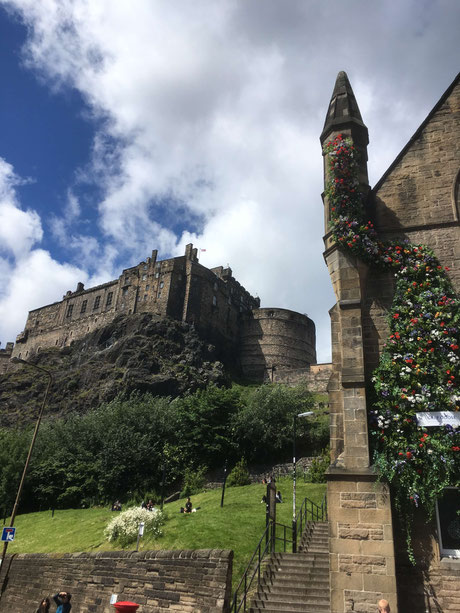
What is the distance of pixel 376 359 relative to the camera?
9.55 m

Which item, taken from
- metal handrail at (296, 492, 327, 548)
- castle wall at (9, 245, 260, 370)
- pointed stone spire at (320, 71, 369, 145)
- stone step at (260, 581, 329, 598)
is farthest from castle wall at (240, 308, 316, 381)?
pointed stone spire at (320, 71, 369, 145)

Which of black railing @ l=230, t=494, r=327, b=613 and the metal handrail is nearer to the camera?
black railing @ l=230, t=494, r=327, b=613

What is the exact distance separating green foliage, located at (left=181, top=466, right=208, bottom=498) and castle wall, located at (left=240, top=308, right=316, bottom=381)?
39.4 m

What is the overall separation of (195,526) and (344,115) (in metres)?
14.8

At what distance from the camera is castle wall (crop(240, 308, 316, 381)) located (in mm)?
73812

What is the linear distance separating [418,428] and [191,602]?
5.73 metres

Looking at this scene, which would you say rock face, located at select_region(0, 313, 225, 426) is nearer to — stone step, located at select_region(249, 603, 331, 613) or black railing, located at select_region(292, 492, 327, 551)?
black railing, located at select_region(292, 492, 327, 551)

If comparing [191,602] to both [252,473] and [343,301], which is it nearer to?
[343,301]

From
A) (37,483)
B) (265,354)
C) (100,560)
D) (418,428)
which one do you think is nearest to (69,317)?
(265,354)

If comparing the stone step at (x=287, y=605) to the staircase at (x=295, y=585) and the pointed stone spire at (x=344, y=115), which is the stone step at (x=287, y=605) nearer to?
the staircase at (x=295, y=585)

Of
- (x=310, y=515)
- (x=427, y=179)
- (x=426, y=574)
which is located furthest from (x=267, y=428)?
(x=426, y=574)

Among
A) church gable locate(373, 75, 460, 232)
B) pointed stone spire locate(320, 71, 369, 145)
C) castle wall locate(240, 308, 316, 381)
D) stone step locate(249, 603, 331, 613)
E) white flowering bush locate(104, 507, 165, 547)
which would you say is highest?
castle wall locate(240, 308, 316, 381)

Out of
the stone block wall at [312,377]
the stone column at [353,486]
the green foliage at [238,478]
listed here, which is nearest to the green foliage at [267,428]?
the green foliage at [238,478]

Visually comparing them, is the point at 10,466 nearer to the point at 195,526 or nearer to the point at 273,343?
the point at 195,526
